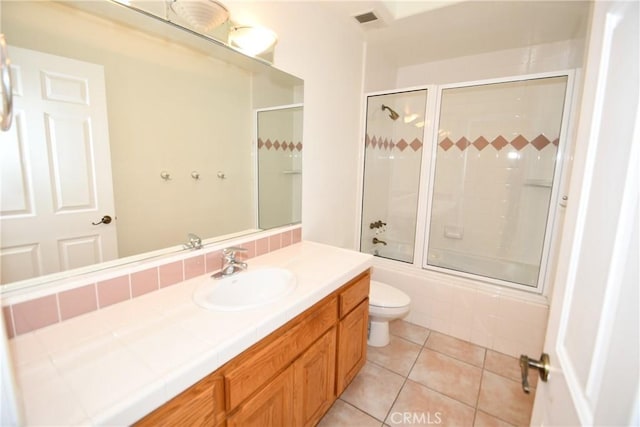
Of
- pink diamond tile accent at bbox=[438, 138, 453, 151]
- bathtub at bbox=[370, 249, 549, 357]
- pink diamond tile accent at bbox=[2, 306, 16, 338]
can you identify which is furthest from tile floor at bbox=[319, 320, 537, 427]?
pink diamond tile accent at bbox=[438, 138, 453, 151]

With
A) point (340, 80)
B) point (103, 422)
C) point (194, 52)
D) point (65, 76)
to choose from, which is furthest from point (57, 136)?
point (340, 80)

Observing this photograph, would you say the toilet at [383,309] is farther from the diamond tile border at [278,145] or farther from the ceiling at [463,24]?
the ceiling at [463,24]

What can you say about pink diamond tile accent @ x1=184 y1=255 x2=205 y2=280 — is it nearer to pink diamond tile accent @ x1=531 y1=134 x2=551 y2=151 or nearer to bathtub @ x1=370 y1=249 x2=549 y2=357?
bathtub @ x1=370 y1=249 x2=549 y2=357

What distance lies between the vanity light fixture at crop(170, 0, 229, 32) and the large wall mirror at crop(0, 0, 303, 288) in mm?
56

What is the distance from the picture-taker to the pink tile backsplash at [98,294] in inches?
34.2

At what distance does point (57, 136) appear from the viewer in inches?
38.0

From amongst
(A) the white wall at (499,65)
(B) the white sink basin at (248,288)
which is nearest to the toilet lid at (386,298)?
(B) the white sink basin at (248,288)

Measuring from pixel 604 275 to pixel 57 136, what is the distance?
1.47 meters

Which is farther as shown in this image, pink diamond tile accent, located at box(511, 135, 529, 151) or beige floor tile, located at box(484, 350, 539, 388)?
pink diamond tile accent, located at box(511, 135, 529, 151)

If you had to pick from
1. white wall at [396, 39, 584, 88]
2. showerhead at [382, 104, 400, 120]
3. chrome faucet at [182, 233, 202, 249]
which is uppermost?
white wall at [396, 39, 584, 88]

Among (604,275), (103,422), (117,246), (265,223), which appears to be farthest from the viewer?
(265,223)

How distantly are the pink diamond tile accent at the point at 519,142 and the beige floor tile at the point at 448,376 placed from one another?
6.34 ft

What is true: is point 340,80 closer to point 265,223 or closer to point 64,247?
point 265,223

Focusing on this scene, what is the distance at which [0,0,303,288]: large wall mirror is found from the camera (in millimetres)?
907
